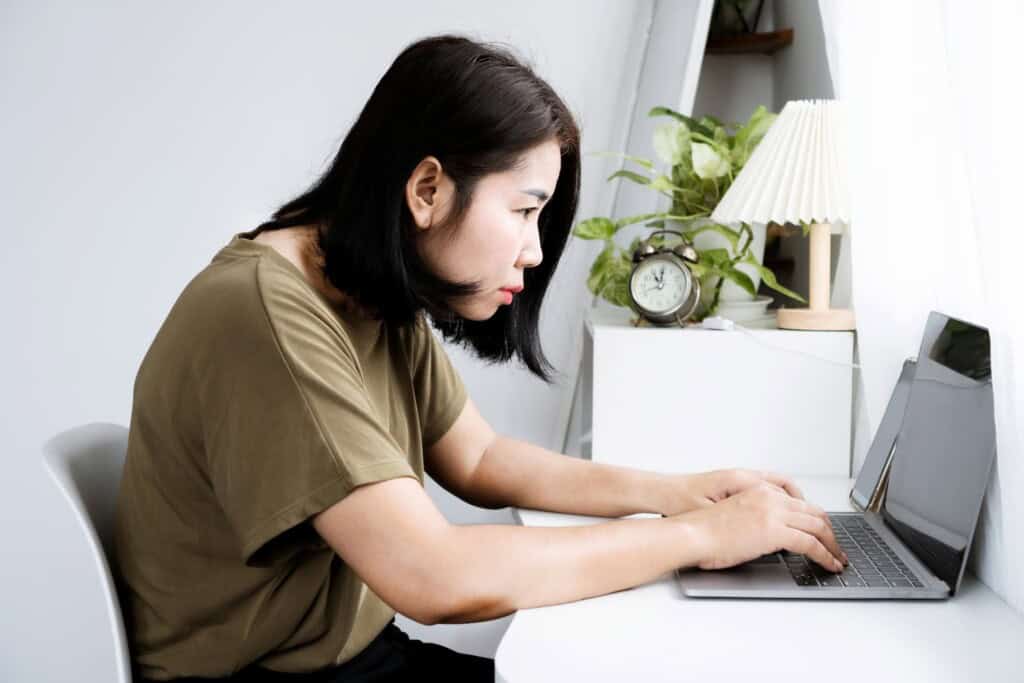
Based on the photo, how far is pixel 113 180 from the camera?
2.04 metres

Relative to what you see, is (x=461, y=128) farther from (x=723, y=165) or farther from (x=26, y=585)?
(x=26, y=585)

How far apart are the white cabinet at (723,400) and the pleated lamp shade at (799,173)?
18cm

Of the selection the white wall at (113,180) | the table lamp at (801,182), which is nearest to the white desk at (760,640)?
the table lamp at (801,182)

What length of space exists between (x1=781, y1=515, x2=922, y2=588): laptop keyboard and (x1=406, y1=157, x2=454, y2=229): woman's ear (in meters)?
0.49

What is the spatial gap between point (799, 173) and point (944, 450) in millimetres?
593

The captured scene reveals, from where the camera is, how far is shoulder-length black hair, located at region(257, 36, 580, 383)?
97 centimetres

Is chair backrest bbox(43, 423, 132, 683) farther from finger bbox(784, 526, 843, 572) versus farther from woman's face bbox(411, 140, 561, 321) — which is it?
finger bbox(784, 526, 843, 572)

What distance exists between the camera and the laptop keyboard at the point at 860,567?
3.04ft

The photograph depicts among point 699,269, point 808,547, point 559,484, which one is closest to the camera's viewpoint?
point 808,547

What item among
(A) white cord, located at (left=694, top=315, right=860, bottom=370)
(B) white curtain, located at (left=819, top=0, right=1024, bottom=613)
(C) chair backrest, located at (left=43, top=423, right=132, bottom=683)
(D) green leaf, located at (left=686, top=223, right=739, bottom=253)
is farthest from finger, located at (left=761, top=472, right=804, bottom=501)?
(C) chair backrest, located at (left=43, top=423, right=132, bottom=683)

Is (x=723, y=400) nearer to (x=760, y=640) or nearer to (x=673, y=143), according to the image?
(x=673, y=143)

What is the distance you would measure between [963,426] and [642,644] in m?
0.41

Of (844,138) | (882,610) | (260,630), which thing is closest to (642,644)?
(882,610)

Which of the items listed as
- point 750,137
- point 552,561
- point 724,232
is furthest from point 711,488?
point 750,137
